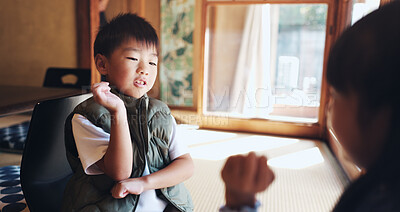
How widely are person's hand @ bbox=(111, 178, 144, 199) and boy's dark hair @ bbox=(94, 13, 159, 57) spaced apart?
352mm

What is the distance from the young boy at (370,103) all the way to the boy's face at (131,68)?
50 cm

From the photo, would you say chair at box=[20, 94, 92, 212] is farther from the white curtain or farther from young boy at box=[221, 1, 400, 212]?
the white curtain

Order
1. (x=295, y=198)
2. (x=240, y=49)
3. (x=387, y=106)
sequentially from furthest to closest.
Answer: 1. (x=240, y=49)
2. (x=295, y=198)
3. (x=387, y=106)

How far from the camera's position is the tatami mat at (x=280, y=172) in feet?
5.57

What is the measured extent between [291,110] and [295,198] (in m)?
1.71

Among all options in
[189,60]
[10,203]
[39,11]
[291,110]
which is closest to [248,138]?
[291,110]

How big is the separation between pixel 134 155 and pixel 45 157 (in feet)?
1.36

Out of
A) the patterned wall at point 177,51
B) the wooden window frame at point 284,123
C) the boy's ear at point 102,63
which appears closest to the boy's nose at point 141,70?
the boy's ear at point 102,63

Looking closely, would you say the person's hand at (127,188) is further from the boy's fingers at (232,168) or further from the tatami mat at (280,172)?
the tatami mat at (280,172)

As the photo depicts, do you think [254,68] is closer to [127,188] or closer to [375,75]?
[127,188]

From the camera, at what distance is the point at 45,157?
3.31 ft

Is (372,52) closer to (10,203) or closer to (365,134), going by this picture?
(365,134)

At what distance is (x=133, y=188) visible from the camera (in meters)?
0.74

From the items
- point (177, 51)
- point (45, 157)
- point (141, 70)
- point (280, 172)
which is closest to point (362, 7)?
point (280, 172)
